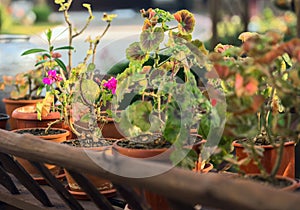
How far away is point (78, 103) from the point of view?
209 cm

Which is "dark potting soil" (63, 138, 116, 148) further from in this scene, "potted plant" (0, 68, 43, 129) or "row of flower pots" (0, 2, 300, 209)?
"potted plant" (0, 68, 43, 129)

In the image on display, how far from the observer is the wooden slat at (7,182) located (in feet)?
6.74

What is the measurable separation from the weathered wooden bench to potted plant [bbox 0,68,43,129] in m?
0.64

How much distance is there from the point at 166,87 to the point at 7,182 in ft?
2.26

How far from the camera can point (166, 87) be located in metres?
1.66

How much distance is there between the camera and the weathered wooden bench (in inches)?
43.7

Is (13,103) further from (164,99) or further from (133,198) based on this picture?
(133,198)

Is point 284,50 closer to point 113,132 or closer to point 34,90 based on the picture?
point 113,132

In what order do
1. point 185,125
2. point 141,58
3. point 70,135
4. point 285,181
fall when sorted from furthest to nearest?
1. point 70,135
2. point 141,58
3. point 185,125
4. point 285,181

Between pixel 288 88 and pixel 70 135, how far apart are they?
1062mm

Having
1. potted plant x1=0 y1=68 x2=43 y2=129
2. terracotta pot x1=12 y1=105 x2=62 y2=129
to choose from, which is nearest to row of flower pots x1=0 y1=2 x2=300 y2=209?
terracotta pot x1=12 y1=105 x2=62 y2=129

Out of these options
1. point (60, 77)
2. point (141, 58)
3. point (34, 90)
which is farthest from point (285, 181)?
point (34, 90)

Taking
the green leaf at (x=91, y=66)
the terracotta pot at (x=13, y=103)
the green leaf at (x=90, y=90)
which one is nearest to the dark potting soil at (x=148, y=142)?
the green leaf at (x=90, y=90)

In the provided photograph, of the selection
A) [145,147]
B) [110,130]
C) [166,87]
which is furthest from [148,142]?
[110,130]
